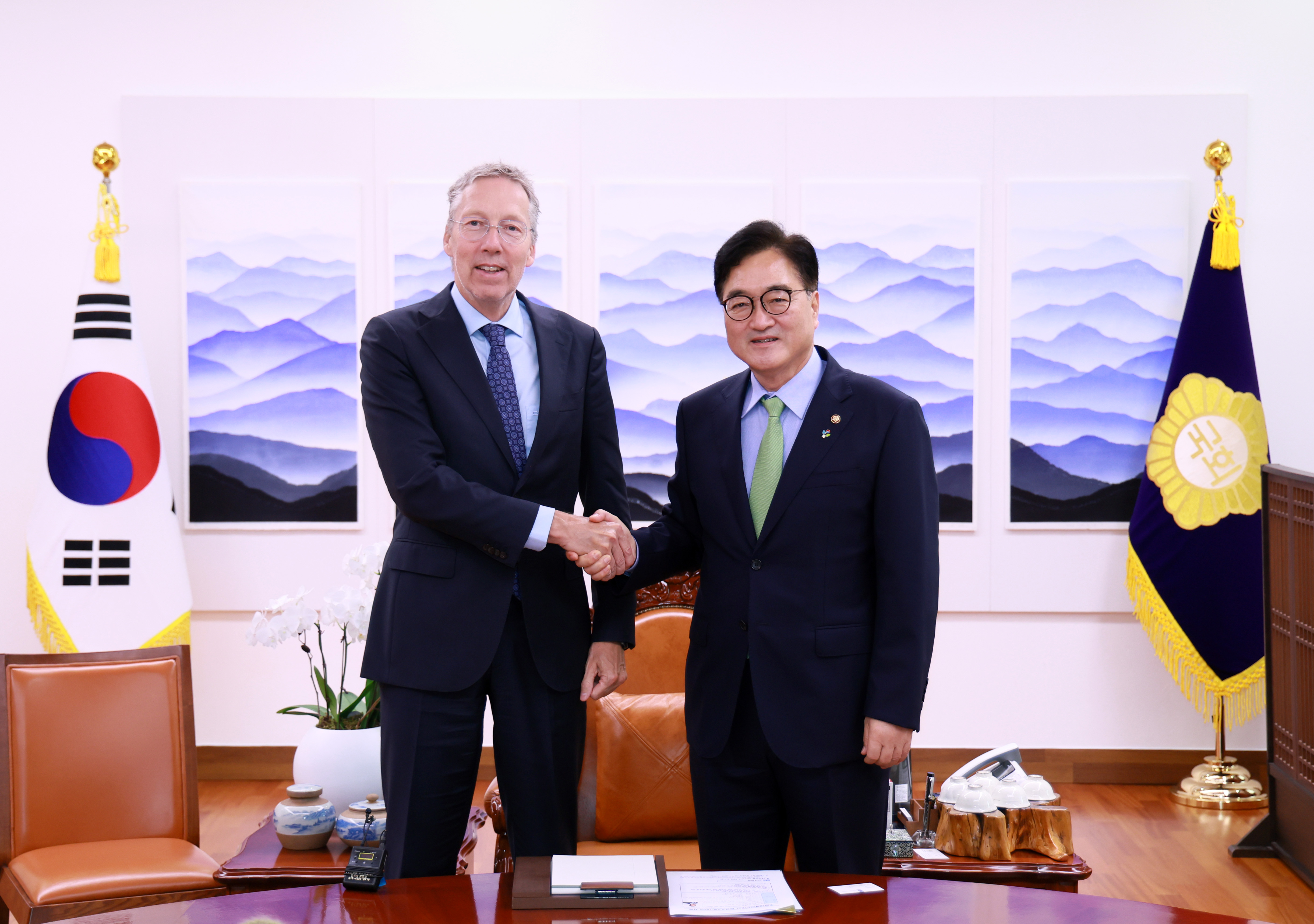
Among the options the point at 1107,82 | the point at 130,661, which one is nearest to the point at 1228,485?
the point at 1107,82

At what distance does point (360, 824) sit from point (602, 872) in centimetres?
95

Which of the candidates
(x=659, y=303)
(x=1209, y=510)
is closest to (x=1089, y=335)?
(x=1209, y=510)

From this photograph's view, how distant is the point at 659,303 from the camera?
4344 mm

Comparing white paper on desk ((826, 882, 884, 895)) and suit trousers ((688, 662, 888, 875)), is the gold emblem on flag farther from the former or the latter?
white paper on desk ((826, 882, 884, 895))

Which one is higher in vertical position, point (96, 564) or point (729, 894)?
point (96, 564)

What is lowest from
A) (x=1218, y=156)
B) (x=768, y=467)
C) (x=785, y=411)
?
(x=768, y=467)

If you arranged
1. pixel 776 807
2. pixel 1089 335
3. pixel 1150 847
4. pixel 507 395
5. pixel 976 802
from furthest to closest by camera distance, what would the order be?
1. pixel 1089 335
2. pixel 1150 847
3. pixel 976 802
4. pixel 507 395
5. pixel 776 807

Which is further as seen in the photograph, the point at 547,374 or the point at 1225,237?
the point at 1225,237

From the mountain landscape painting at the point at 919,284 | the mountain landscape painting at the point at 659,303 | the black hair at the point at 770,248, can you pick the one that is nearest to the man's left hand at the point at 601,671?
the black hair at the point at 770,248

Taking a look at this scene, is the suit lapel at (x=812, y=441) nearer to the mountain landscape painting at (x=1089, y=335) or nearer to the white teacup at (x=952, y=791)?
the white teacup at (x=952, y=791)

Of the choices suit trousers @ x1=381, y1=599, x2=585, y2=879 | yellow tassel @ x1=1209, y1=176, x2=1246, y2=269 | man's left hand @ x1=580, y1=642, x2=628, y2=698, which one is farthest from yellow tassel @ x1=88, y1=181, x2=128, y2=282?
yellow tassel @ x1=1209, y1=176, x2=1246, y2=269

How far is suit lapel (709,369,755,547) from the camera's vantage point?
1.96 metres

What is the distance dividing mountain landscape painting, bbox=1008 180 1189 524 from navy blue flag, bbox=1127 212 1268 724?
8.0 inches

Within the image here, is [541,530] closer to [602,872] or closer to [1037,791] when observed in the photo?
[602,872]
